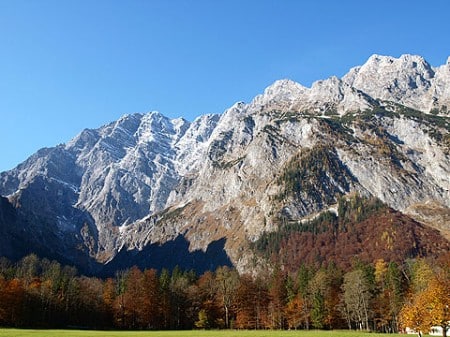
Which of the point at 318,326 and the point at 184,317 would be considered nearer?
the point at 318,326

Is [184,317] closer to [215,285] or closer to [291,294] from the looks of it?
[215,285]

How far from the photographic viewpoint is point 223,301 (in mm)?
137125

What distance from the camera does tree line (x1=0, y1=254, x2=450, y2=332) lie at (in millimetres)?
118812

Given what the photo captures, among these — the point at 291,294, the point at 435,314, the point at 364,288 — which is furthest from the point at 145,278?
the point at 435,314

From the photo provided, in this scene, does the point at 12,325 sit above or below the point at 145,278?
below

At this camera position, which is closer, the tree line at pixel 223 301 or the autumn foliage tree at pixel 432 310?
the autumn foliage tree at pixel 432 310

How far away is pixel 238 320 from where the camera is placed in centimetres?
13212

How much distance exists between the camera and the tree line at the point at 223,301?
11881cm

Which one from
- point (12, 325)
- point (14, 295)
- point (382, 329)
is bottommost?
point (382, 329)

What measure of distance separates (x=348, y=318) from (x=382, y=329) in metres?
14.5

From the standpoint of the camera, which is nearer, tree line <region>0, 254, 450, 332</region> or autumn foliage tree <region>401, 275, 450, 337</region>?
autumn foliage tree <region>401, 275, 450, 337</region>

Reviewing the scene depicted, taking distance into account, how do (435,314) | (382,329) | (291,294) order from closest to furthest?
(435,314) < (382,329) < (291,294)

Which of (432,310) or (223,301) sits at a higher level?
(223,301)

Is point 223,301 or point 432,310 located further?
point 223,301
